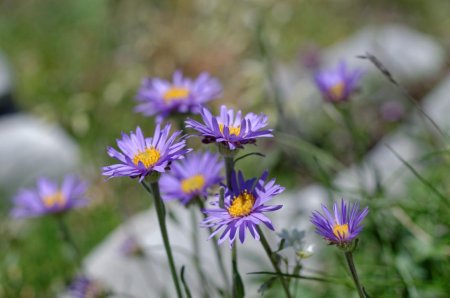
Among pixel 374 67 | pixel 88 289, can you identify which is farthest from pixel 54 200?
pixel 374 67

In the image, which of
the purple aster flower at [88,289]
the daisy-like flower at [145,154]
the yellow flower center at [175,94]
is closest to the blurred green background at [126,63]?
the yellow flower center at [175,94]

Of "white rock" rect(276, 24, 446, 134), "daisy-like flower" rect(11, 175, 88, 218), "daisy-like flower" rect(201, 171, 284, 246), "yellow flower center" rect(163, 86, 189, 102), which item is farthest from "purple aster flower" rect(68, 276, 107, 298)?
"white rock" rect(276, 24, 446, 134)

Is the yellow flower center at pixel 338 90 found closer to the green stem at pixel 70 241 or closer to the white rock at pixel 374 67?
the green stem at pixel 70 241

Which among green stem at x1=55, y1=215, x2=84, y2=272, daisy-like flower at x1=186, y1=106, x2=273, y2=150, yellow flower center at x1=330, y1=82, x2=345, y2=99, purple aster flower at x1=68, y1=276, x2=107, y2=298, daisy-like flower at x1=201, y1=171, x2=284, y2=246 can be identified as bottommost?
daisy-like flower at x1=201, y1=171, x2=284, y2=246

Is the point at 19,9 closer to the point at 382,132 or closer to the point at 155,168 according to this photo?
the point at 382,132

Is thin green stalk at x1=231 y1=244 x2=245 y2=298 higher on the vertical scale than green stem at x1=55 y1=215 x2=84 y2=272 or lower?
lower

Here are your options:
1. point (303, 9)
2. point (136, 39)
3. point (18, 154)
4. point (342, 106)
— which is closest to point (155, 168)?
point (342, 106)

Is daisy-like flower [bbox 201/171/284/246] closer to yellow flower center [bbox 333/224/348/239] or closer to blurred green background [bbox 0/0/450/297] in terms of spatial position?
yellow flower center [bbox 333/224/348/239]
